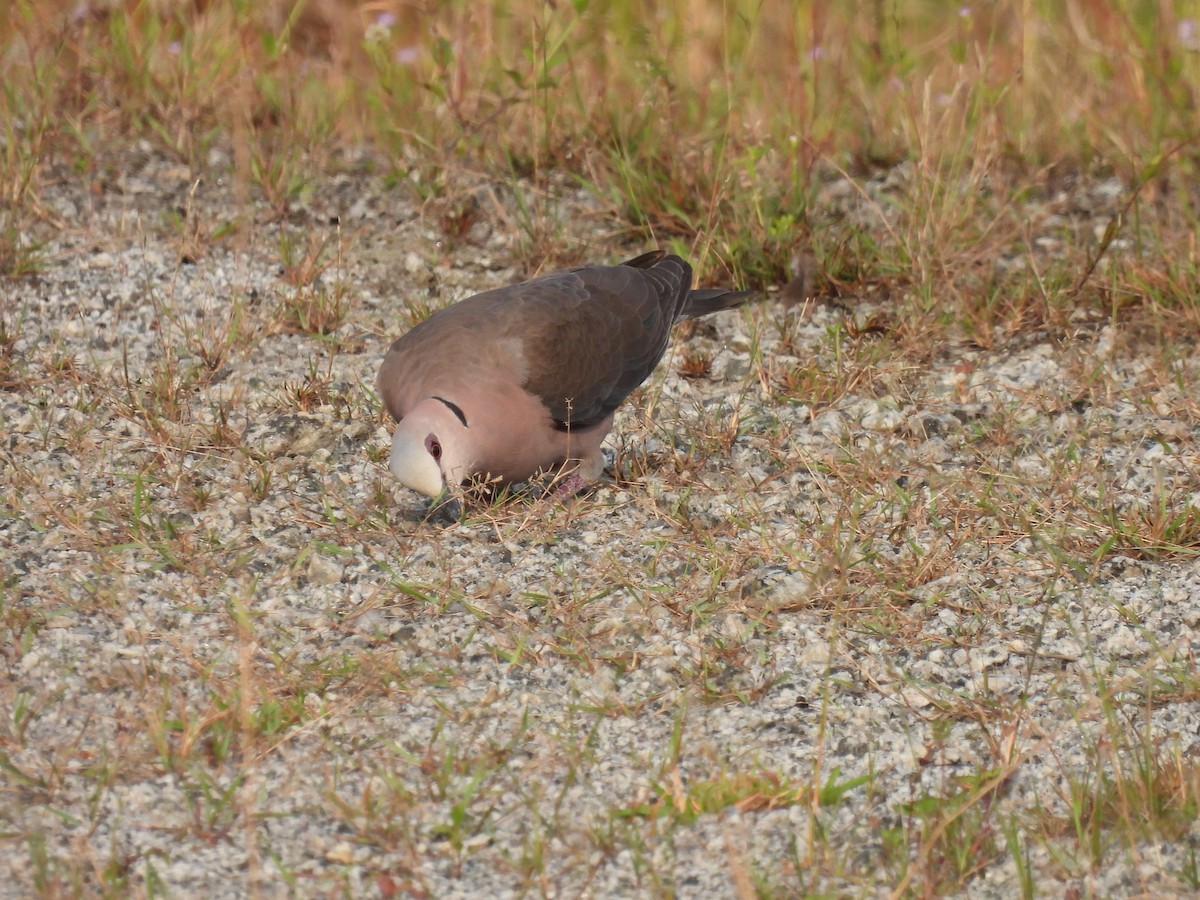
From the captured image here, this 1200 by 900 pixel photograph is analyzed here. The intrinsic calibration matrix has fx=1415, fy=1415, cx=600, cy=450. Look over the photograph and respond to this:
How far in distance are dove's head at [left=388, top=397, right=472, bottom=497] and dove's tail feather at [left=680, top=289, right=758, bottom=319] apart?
4.44 feet

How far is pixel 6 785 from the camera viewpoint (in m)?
3.03

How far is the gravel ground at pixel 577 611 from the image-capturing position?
296cm

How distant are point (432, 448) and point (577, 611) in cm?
64

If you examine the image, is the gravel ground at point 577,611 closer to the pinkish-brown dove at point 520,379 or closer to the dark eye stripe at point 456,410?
the pinkish-brown dove at point 520,379

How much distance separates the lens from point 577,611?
12.4 feet

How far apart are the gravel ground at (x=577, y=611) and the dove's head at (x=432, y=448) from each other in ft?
0.75

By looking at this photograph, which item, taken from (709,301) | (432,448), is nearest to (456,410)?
(432,448)

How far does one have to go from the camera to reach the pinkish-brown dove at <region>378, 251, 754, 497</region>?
4.05 meters

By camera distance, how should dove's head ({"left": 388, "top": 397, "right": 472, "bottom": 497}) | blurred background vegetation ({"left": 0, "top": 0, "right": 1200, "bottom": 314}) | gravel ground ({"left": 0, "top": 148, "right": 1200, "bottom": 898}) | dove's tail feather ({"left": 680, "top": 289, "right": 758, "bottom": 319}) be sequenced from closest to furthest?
1. gravel ground ({"left": 0, "top": 148, "right": 1200, "bottom": 898})
2. dove's head ({"left": 388, "top": 397, "right": 472, "bottom": 497})
3. dove's tail feather ({"left": 680, "top": 289, "right": 758, "bottom": 319})
4. blurred background vegetation ({"left": 0, "top": 0, "right": 1200, "bottom": 314})

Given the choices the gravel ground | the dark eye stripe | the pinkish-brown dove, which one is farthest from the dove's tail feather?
the dark eye stripe

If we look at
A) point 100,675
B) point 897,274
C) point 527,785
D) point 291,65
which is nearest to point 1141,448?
point 897,274

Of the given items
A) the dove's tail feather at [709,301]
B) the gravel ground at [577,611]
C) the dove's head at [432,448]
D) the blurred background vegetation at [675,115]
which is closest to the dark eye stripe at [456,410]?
the dove's head at [432,448]

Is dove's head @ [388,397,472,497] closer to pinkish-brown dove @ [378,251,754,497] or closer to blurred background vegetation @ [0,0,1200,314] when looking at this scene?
pinkish-brown dove @ [378,251,754,497]

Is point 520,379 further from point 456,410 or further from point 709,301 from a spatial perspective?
point 709,301
